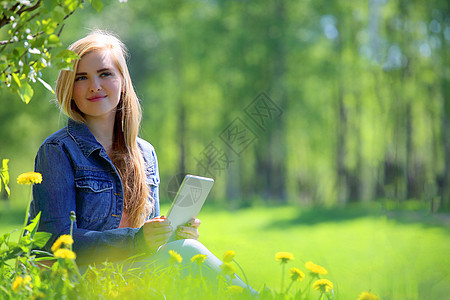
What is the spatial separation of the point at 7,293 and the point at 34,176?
366 mm

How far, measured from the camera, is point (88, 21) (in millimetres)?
15172

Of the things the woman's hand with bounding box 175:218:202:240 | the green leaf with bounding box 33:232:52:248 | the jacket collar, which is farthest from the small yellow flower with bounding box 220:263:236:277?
the jacket collar

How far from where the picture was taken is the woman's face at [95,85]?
2.28 metres

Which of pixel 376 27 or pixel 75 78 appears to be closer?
pixel 75 78

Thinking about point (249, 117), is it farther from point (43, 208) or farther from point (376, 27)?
point (43, 208)

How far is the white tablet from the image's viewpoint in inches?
77.5

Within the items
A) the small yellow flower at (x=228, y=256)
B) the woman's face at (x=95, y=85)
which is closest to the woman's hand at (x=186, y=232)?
the small yellow flower at (x=228, y=256)

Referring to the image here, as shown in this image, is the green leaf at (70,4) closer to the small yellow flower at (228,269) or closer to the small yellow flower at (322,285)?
the small yellow flower at (228,269)

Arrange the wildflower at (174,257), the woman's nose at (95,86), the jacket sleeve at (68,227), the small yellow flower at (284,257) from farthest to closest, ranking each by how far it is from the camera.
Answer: the woman's nose at (95,86), the jacket sleeve at (68,227), the small yellow flower at (284,257), the wildflower at (174,257)

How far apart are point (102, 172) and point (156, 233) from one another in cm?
42

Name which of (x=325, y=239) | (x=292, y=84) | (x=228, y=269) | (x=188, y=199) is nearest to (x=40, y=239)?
(x=188, y=199)

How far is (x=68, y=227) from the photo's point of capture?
6.48 ft

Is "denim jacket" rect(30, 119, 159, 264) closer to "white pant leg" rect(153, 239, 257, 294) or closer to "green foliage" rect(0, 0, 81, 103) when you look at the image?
"white pant leg" rect(153, 239, 257, 294)

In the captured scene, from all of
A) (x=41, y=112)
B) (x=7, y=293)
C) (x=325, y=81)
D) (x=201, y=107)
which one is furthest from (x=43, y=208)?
(x=201, y=107)
